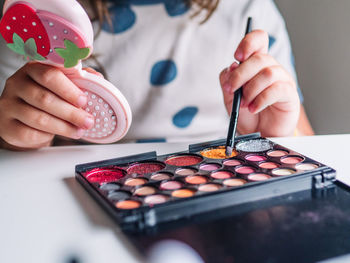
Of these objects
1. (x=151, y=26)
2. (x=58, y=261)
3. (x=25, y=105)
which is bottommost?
(x=58, y=261)

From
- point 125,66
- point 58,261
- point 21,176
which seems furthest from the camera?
point 125,66

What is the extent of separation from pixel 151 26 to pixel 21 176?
1.25 ft

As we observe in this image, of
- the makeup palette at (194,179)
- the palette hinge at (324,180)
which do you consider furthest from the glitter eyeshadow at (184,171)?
the palette hinge at (324,180)

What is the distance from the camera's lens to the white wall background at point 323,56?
74cm

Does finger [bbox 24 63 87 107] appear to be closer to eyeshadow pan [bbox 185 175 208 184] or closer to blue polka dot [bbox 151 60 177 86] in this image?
eyeshadow pan [bbox 185 175 208 184]

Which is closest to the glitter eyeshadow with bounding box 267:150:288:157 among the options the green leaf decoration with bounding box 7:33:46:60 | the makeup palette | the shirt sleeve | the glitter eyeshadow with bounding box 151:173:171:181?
the makeup palette

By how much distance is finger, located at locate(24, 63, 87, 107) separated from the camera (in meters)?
0.40

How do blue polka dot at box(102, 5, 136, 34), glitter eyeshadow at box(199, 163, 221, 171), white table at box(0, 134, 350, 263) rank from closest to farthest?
white table at box(0, 134, 350, 263) → glitter eyeshadow at box(199, 163, 221, 171) → blue polka dot at box(102, 5, 136, 34)

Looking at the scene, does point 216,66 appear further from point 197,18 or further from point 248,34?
point 248,34

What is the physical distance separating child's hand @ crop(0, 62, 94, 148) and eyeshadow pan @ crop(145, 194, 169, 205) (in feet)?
0.44

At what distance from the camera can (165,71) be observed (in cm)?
71

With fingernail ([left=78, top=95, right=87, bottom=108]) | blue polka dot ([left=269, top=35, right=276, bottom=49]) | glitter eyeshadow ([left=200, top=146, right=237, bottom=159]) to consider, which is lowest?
glitter eyeshadow ([left=200, top=146, right=237, bottom=159])

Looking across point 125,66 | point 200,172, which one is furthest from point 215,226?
point 125,66

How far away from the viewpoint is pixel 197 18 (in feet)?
2.35
